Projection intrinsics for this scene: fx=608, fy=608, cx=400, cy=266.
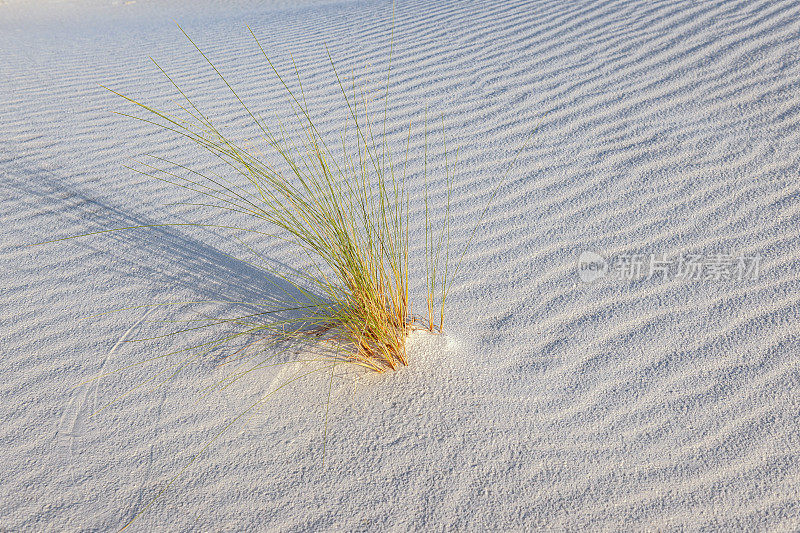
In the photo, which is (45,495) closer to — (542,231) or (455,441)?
(455,441)

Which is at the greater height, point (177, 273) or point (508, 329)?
point (177, 273)

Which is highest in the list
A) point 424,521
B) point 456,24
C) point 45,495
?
point 456,24

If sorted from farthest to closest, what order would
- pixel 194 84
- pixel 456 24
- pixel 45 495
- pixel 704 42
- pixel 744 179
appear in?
pixel 456 24 → pixel 194 84 → pixel 704 42 → pixel 744 179 → pixel 45 495

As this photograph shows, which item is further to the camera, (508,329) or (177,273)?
(177,273)

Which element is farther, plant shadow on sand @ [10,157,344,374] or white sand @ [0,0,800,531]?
plant shadow on sand @ [10,157,344,374]

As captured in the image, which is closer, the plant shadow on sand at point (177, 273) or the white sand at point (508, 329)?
the white sand at point (508, 329)

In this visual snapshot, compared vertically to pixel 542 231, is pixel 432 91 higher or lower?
higher

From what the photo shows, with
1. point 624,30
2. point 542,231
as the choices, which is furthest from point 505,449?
point 624,30

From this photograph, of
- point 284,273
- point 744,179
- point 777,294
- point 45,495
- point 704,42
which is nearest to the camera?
point 45,495
